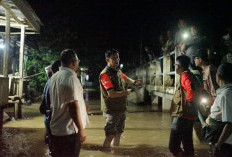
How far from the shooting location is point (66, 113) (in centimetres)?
294

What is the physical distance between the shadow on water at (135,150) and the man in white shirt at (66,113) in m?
2.31

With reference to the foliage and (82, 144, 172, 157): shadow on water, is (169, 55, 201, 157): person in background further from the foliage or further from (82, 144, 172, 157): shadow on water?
the foliage

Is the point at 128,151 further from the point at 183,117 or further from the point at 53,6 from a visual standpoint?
the point at 53,6

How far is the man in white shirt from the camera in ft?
9.26

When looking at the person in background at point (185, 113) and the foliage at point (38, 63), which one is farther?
the foliage at point (38, 63)

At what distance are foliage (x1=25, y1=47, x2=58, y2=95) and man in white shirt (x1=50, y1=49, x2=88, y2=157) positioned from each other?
1178 cm

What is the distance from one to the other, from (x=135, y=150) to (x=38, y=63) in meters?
10.6

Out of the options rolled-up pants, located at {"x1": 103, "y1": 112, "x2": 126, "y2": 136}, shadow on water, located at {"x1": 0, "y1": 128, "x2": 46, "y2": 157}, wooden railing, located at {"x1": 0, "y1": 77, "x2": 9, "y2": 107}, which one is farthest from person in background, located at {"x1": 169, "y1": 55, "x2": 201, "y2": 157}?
wooden railing, located at {"x1": 0, "y1": 77, "x2": 9, "y2": 107}

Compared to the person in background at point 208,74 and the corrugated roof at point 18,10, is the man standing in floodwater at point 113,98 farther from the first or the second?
the corrugated roof at point 18,10

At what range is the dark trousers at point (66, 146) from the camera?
2.92 meters

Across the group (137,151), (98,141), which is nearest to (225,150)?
(137,151)

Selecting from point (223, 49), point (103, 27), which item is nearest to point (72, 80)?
point (223, 49)

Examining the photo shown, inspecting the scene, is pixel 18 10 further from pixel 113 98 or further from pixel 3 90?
pixel 113 98

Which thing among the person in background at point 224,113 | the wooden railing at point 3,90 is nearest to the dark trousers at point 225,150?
the person in background at point 224,113
